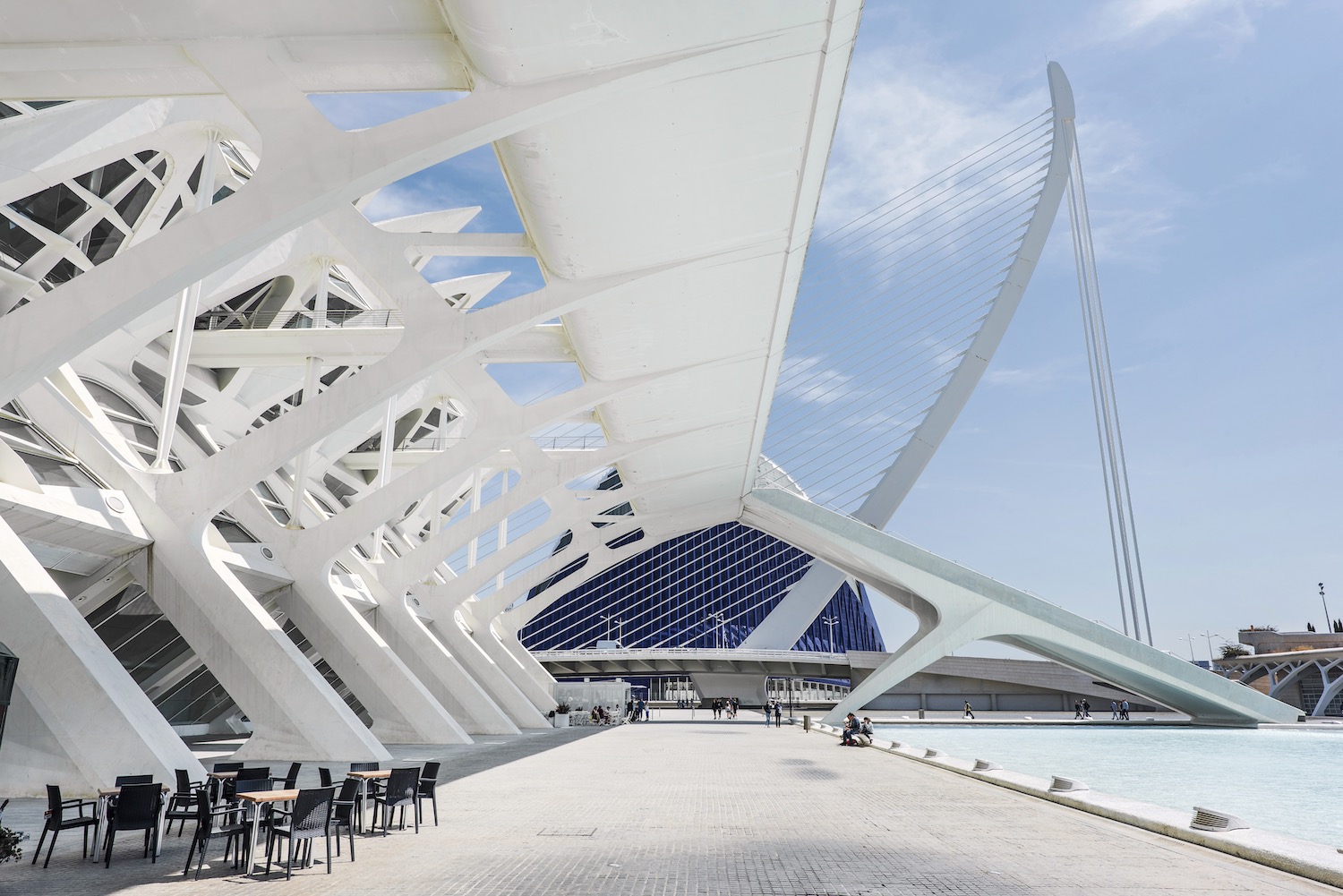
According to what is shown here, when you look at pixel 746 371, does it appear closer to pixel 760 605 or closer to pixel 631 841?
pixel 631 841

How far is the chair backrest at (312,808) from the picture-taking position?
5816 millimetres

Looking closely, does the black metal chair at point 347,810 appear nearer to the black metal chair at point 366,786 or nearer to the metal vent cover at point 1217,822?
the black metal chair at point 366,786

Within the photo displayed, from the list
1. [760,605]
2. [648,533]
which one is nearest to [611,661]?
[648,533]

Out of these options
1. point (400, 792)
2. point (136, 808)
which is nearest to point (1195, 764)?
point (400, 792)

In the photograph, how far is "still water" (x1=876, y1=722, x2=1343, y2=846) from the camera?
10672mm

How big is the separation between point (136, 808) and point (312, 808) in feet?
3.85

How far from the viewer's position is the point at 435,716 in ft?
52.6

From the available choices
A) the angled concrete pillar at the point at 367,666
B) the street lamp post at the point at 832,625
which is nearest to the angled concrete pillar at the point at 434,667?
the angled concrete pillar at the point at 367,666

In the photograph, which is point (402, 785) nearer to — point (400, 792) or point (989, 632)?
point (400, 792)

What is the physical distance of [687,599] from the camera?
64.4 metres

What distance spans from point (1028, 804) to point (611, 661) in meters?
38.2

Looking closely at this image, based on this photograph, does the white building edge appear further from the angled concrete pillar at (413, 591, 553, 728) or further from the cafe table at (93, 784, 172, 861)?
the angled concrete pillar at (413, 591, 553, 728)

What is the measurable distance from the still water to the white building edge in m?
8.05

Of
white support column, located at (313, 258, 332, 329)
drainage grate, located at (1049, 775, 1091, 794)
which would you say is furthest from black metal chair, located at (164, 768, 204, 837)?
white support column, located at (313, 258, 332, 329)
